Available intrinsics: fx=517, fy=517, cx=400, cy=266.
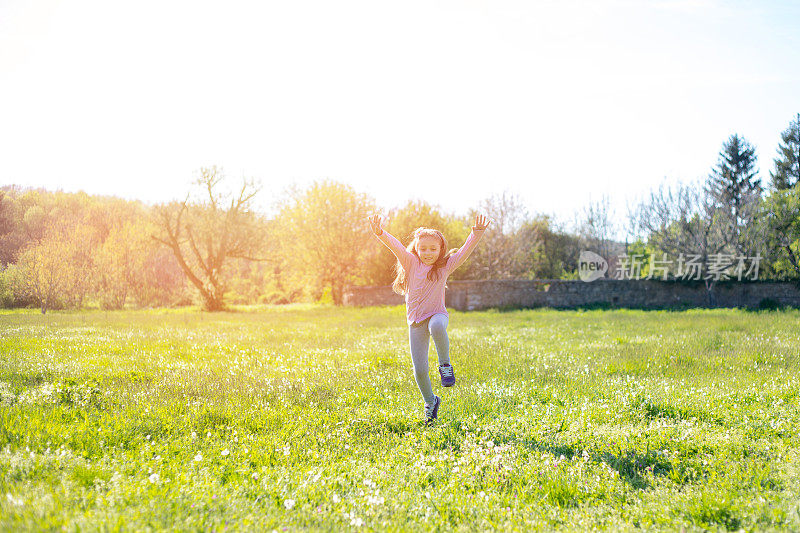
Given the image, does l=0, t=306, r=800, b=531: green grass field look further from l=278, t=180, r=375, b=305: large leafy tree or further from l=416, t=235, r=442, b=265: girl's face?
l=278, t=180, r=375, b=305: large leafy tree

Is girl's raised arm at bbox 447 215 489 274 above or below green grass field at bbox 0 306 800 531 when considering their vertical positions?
above

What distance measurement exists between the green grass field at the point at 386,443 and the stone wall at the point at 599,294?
20034 mm

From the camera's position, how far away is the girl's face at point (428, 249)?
593 centimetres

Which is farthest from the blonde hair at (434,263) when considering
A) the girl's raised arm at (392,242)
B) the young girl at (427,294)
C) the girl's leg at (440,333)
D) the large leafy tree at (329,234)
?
the large leafy tree at (329,234)

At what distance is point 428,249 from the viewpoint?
19.5 feet

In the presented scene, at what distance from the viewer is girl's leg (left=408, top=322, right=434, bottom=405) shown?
19.0 ft

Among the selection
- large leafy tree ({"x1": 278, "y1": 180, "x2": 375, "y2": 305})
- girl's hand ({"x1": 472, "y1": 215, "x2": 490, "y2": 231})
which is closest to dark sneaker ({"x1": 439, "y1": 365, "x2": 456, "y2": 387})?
girl's hand ({"x1": 472, "y1": 215, "x2": 490, "y2": 231})

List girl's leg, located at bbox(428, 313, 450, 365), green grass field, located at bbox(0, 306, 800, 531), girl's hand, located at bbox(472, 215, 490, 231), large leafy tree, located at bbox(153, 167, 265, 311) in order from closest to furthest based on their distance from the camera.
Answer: green grass field, located at bbox(0, 306, 800, 531) < girl's leg, located at bbox(428, 313, 450, 365) < girl's hand, located at bbox(472, 215, 490, 231) < large leafy tree, located at bbox(153, 167, 265, 311)

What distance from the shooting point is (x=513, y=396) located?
6.95 metres

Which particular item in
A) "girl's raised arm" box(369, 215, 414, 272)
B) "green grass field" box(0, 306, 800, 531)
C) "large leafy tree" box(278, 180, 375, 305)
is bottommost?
"green grass field" box(0, 306, 800, 531)

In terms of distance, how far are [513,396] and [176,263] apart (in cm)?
3181

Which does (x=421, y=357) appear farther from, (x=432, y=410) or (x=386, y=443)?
(x=386, y=443)

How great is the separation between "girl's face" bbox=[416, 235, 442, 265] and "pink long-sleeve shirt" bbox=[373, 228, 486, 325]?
7 cm

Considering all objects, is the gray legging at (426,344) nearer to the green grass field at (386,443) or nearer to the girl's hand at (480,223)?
the green grass field at (386,443)
